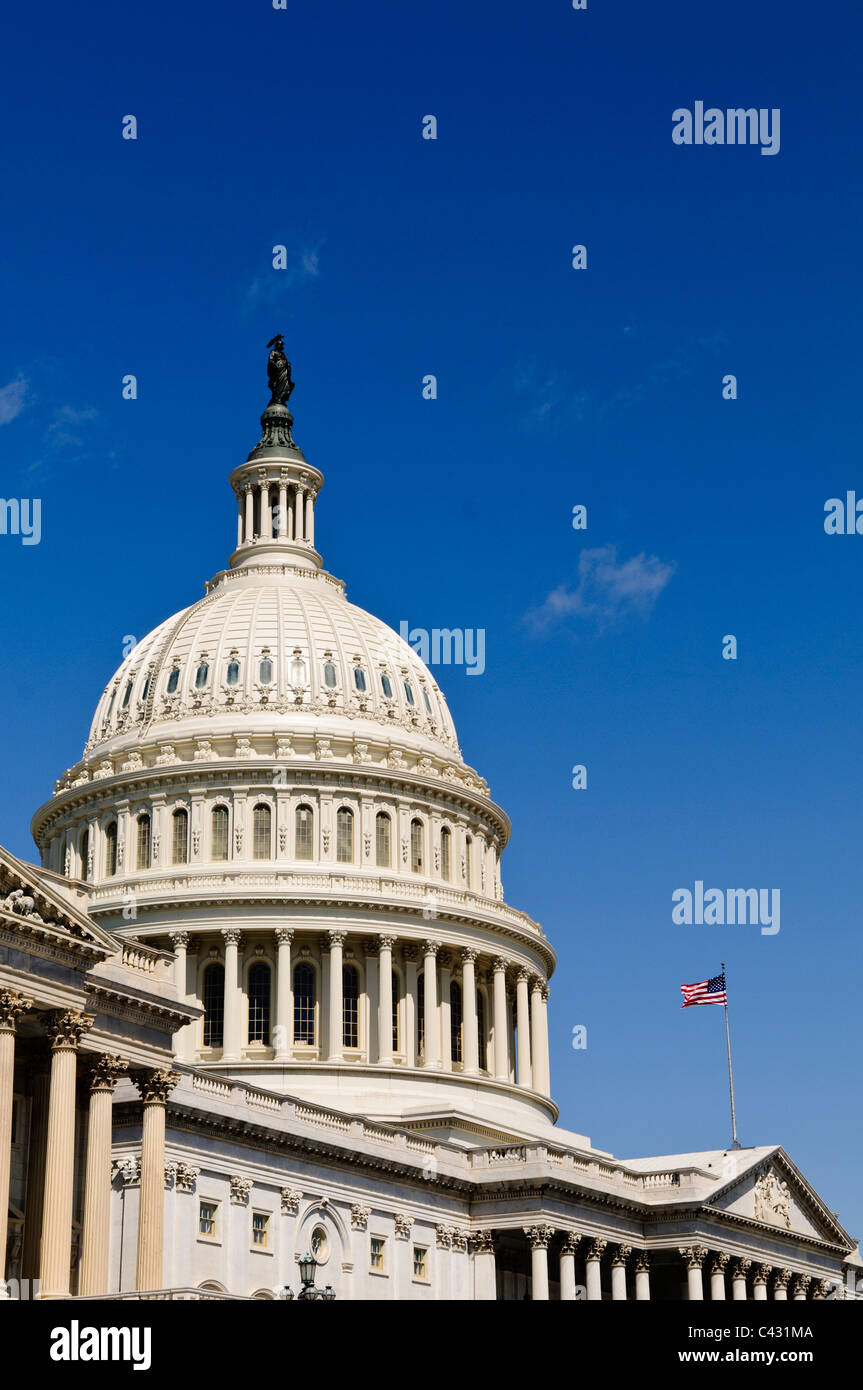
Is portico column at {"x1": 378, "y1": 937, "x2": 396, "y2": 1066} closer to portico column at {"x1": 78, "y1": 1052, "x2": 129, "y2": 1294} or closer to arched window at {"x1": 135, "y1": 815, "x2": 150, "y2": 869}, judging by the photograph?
arched window at {"x1": 135, "y1": 815, "x2": 150, "y2": 869}

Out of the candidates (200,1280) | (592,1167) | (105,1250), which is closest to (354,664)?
(592,1167)

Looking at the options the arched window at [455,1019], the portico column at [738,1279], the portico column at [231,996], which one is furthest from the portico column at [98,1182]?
the arched window at [455,1019]

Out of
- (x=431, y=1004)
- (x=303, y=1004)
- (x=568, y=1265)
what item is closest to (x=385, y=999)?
(x=431, y=1004)

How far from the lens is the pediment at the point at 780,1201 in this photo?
322 feet

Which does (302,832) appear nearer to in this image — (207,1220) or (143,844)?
(143,844)

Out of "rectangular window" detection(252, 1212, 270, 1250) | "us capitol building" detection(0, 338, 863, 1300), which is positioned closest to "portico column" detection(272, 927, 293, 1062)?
"us capitol building" detection(0, 338, 863, 1300)

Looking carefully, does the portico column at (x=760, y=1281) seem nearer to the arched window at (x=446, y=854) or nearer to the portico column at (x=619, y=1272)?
the portico column at (x=619, y=1272)

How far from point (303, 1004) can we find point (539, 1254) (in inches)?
A: 943

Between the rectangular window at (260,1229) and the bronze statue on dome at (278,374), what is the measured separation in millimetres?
68179

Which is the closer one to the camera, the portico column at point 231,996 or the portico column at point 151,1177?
the portico column at point 151,1177

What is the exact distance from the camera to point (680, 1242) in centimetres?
9344

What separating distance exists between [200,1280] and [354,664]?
51891mm
